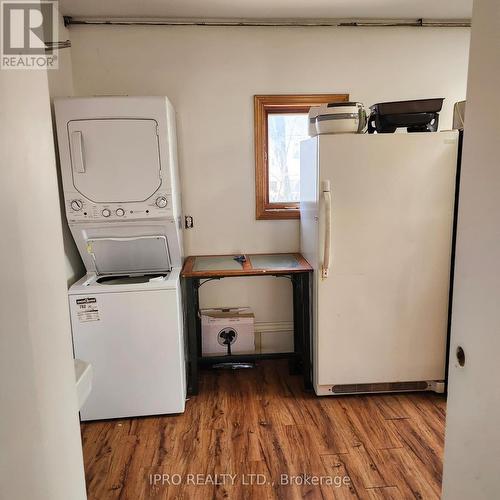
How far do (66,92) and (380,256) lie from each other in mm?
2358

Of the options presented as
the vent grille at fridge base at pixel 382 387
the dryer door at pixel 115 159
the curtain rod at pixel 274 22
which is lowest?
the vent grille at fridge base at pixel 382 387

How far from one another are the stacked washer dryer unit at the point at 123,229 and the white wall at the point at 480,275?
165cm

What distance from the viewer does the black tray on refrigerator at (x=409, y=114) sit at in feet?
7.88

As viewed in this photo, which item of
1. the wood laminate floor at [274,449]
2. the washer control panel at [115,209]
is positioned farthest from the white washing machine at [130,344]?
the washer control panel at [115,209]

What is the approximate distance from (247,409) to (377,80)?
2544 mm

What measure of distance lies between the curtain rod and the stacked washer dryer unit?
827mm

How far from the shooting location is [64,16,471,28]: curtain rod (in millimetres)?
2621

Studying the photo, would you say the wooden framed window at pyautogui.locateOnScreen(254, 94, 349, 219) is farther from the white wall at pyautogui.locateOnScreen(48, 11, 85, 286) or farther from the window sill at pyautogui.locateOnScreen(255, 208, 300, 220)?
the white wall at pyautogui.locateOnScreen(48, 11, 85, 286)

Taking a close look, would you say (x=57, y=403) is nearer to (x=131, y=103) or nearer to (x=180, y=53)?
(x=131, y=103)

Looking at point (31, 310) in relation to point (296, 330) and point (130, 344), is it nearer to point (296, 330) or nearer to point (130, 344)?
point (130, 344)

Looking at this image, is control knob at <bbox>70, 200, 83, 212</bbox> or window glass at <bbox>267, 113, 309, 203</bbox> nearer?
control knob at <bbox>70, 200, 83, 212</bbox>

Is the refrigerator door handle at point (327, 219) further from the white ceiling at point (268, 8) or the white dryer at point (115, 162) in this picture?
the white ceiling at point (268, 8)

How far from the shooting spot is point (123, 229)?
7.81ft

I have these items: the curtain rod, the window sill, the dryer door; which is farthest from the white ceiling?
the window sill
